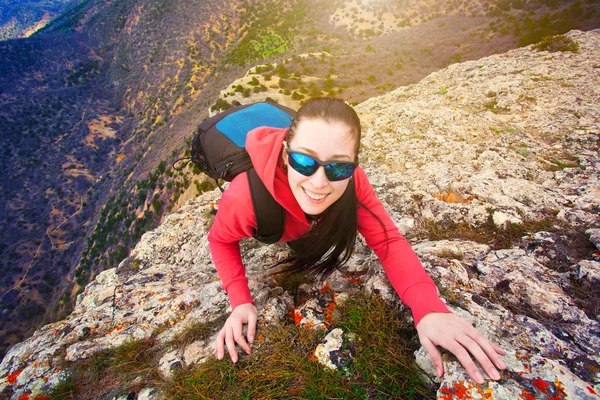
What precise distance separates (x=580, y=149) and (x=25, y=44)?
4582 inches

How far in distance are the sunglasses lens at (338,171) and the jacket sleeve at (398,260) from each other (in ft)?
1.75

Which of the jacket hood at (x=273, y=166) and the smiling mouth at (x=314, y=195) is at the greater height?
the jacket hood at (x=273, y=166)

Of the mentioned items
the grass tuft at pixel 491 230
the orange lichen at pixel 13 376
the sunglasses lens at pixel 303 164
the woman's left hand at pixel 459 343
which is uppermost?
the sunglasses lens at pixel 303 164

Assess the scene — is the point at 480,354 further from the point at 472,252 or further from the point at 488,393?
the point at 472,252

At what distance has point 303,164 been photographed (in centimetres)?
204

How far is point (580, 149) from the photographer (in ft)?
14.6

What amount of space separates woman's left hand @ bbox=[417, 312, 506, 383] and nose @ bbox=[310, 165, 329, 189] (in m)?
1.21

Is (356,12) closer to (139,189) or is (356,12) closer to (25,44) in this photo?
(139,189)

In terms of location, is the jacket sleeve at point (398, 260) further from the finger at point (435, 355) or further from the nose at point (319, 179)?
the nose at point (319, 179)

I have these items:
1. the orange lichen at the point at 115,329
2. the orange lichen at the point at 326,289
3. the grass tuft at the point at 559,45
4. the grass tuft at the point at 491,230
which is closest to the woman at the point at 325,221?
Answer: the orange lichen at the point at 326,289

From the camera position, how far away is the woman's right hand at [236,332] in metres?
2.16

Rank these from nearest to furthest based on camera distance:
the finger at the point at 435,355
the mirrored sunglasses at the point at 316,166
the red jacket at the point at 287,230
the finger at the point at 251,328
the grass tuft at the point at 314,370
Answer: the finger at the point at 435,355
the grass tuft at the point at 314,370
the mirrored sunglasses at the point at 316,166
the red jacket at the point at 287,230
the finger at the point at 251,328

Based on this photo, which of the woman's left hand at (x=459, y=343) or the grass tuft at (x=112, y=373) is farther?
the grass tuft at (x=112, y=373)

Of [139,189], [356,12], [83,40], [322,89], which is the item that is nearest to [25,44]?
[83,40]
